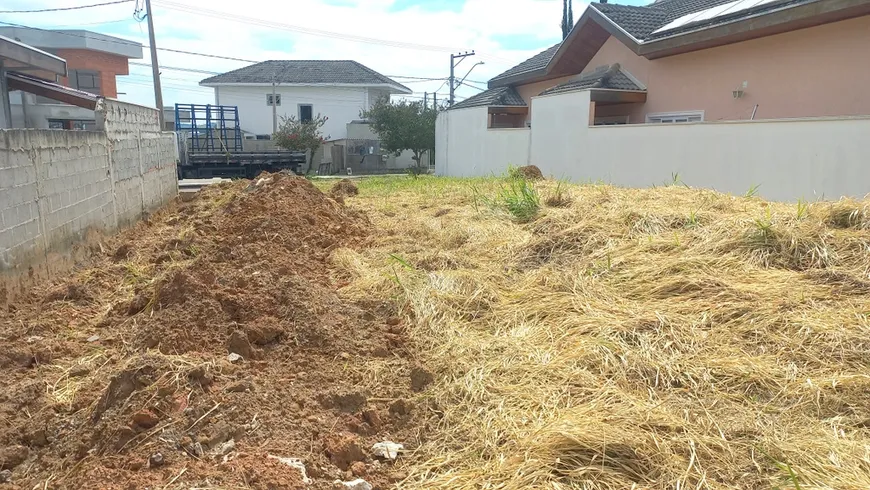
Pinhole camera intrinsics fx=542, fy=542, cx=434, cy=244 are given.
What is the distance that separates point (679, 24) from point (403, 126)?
1698 cm

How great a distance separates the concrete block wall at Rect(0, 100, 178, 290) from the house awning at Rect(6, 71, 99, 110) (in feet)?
2.28

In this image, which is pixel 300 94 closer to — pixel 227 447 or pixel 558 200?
pixel 558 200

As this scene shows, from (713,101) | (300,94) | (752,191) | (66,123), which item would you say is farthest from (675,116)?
(300,94)

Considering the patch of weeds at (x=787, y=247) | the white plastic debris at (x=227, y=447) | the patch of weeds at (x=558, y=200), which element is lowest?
the white plastic debris at (x=227, y=447)

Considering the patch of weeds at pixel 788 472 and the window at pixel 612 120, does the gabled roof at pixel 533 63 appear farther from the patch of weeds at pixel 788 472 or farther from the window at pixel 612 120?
the patch of weeds at pixel 788 472

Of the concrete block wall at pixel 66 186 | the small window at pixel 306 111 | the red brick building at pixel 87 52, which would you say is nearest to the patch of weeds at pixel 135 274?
the concrete block wall at pixel 66 186

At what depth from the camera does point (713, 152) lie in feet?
31.2

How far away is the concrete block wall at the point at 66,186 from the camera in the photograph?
455cm

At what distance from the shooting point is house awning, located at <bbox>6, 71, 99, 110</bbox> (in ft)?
28.2

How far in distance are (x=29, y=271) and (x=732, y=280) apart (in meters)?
5.75

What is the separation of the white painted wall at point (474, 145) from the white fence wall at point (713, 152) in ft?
2.28

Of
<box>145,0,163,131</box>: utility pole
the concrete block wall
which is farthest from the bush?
<box>145,0,163,131</box>: utility pole

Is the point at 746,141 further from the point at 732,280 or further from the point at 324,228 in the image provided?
the point at 324,228

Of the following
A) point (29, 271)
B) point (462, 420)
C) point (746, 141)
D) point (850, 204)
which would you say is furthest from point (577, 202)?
point (29, 271)
